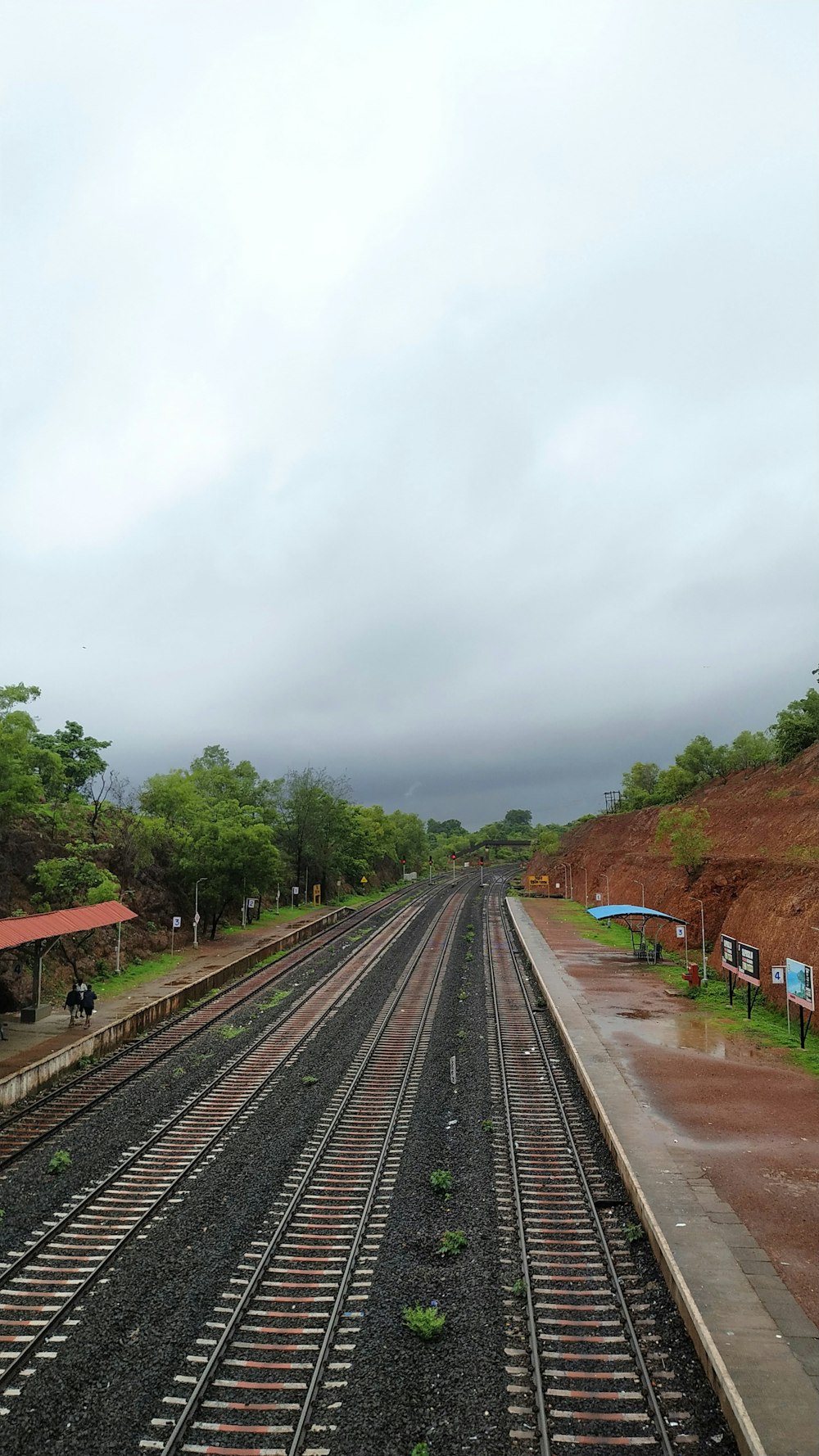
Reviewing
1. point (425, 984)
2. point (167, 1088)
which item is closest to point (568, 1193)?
point (167, 1088)

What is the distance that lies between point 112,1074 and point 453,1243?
1210 cm

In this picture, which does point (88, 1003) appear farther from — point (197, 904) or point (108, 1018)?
point (197, 904)

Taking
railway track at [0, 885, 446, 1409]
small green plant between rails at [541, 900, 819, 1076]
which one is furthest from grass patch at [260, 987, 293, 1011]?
small green plant between rails at [541, 900, 819, 1076]

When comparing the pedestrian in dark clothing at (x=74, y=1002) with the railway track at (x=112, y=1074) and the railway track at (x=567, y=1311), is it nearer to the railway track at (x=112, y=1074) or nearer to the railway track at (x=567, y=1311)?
the railway track at (x=112, y=1074)

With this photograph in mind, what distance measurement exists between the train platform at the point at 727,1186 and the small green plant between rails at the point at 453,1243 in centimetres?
260

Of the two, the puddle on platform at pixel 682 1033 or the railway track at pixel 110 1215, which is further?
the puddle on platform at pixel 682 1033

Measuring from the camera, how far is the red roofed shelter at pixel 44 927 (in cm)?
2055

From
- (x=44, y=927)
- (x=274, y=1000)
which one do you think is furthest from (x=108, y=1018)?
(x=274, y=1000)

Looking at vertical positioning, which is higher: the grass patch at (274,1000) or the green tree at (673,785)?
the green tree at (673,785)

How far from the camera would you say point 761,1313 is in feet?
29.9

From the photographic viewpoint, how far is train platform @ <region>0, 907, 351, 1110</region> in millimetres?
18875

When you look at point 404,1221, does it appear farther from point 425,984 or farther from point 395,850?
point 395,850

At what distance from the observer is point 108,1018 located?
23969mm

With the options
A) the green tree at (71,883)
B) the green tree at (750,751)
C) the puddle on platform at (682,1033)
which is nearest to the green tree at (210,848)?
the green tree at (71,883)
